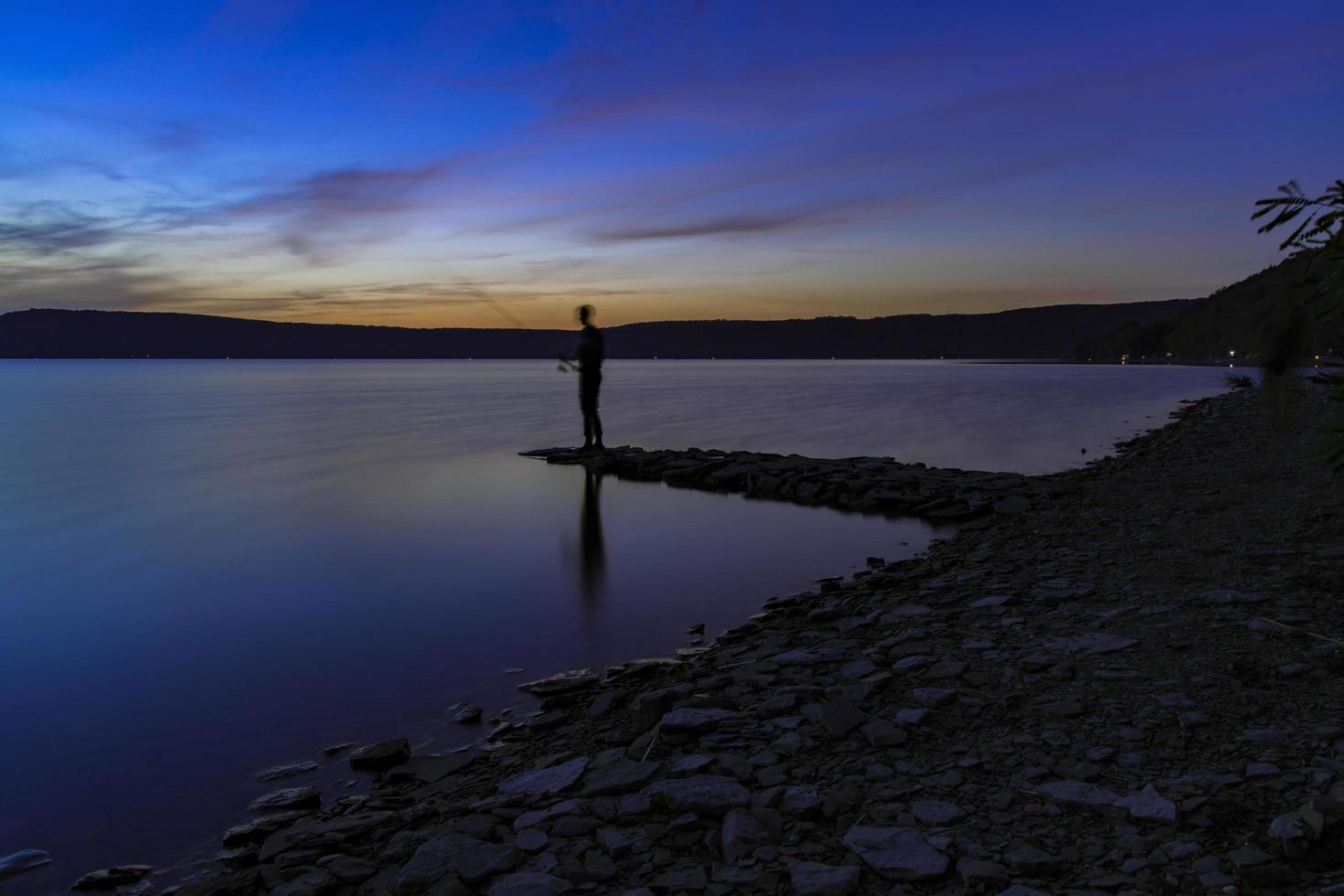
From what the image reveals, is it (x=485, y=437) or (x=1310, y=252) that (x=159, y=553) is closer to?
(x=1310, y=252)

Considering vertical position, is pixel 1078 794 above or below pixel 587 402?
below

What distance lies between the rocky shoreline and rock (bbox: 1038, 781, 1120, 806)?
0.02m

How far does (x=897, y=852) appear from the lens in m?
3.72

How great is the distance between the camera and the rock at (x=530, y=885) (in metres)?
3.70

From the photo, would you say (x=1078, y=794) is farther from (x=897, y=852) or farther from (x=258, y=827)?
(x=258, y=827)

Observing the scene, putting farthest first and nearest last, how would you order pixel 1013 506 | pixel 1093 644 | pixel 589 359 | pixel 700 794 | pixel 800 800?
pixel 589 359 < pixel 1013 506 < pixel 1093 644 < pixel 700 794 < pixel 800 800

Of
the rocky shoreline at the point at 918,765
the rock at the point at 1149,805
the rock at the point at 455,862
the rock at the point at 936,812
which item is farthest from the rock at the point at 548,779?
the rock at the point at 1149,805

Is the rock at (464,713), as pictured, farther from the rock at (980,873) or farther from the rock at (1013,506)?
the rock at (1013,506)

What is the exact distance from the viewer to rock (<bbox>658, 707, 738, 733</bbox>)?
5297mm

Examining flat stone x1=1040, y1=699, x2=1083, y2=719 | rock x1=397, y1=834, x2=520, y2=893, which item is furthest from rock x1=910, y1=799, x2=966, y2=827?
rock x1=397, y1=834, x2=520, y2=893

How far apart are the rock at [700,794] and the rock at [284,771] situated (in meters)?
2.74

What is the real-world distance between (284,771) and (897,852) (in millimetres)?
4298

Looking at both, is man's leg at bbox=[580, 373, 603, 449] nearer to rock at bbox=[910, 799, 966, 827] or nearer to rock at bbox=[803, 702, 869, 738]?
rock at bbox=[803, 702, 869, 738]

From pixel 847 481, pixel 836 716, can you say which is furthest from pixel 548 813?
pixel 847 481
